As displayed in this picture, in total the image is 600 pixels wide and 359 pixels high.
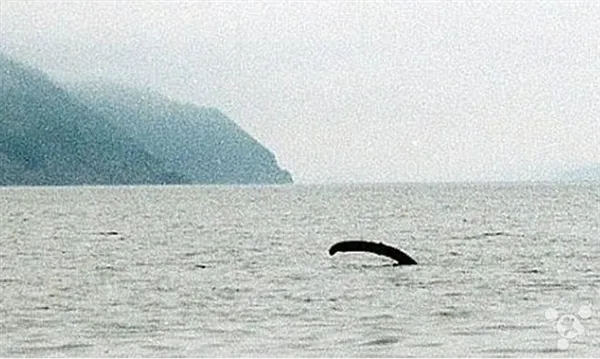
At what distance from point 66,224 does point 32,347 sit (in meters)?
90.1

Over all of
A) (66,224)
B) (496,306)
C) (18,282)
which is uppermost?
(66,224)

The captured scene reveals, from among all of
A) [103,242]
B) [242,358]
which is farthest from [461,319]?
[103,242]

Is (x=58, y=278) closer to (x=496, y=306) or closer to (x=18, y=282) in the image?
(x=18, y=282)

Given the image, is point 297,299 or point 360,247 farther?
point 360,247

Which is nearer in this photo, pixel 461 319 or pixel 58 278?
pixel 461 319

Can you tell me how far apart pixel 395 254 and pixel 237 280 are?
10607 mm

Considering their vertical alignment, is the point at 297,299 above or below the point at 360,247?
below

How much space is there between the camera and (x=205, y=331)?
33.7 meters

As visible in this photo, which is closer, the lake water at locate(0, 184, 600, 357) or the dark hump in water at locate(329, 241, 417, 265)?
the lake water at locate(0, 184, 600, 357)

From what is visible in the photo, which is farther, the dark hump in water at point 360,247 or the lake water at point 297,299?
the dark hump in water at point 360,247

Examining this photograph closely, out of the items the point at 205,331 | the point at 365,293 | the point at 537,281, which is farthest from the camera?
the point at 537,281

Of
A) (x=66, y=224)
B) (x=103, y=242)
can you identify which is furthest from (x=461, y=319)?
(x=66, y=224)

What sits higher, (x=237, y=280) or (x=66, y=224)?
(x=66, y=224)

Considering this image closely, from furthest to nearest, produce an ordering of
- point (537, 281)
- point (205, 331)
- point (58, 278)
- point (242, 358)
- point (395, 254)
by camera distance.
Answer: point (395, 254), point (58, 278), point (537, 281), point (205, 331), point (242, 358)
